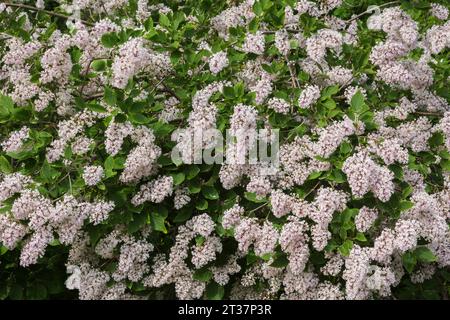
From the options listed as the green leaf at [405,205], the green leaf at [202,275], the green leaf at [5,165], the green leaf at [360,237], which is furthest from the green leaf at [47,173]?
the green leaf at [405,205]

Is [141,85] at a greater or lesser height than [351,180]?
greater

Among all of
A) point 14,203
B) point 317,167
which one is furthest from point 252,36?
point 14,203

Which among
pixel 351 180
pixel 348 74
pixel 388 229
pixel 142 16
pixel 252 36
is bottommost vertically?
pixel 388 229

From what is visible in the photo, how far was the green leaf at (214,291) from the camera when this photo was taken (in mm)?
3930

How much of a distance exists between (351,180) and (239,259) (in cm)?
109

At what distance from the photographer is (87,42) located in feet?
13.4

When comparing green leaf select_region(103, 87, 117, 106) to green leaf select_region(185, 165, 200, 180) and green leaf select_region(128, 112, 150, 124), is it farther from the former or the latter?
green leaf select_region(185, 165, 200, 180)

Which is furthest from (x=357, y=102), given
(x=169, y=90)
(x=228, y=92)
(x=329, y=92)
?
(x=169, y=90)

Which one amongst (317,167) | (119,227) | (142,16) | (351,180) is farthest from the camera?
(142,16)

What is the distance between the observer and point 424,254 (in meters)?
3.60

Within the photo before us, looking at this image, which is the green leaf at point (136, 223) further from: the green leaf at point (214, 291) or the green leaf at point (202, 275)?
the green leaf at point (214, 291)

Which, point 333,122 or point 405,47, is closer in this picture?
point 333,122

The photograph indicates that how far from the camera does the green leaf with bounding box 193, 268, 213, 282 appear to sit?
388 cm

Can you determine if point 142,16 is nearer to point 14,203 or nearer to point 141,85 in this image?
point 141,85
